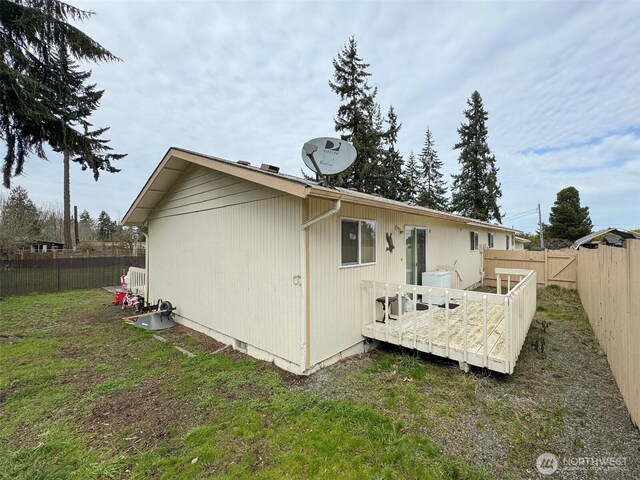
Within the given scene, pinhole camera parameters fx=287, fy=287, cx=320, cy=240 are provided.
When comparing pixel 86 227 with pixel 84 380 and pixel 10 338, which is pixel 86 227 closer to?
Result: pixel 10 338

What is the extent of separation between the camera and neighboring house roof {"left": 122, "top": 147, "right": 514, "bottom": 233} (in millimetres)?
3779

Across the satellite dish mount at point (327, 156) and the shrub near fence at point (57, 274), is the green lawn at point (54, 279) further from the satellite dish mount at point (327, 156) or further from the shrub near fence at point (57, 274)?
the satellite dish mount at point (327, 156)

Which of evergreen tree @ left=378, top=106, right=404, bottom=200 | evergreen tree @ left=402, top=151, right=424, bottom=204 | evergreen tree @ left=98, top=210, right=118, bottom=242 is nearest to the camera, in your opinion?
evergreen tree @ left=378, top=106, right=404, bottom=200

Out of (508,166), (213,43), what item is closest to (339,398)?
(213,43)

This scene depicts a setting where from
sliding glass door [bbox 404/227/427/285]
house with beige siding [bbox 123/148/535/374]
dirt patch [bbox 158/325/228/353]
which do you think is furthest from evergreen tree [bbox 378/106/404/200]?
dirt patch [bbox 158/325/228/353]

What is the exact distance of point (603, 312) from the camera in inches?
201

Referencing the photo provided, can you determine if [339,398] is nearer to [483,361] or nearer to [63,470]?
[483,361]

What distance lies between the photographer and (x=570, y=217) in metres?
26.5

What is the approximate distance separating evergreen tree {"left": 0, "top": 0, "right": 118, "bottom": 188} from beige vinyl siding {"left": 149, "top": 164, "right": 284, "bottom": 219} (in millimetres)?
3267

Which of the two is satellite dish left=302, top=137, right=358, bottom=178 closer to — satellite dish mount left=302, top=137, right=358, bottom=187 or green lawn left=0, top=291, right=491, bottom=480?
satellite dish mount left=302, top=137, right=358, bottom=187

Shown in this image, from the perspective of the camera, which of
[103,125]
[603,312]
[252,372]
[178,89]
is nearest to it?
[252,372]

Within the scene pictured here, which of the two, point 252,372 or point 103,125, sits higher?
→ point 103,125

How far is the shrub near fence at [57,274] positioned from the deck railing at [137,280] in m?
4.89

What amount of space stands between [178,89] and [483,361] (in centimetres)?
1172
